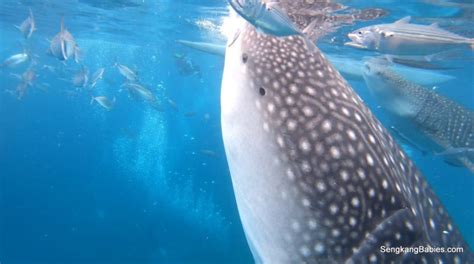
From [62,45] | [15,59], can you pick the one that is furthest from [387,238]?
[15,59]

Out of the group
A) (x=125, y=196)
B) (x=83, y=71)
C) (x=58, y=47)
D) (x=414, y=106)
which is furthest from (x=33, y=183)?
(x=414, y=106)

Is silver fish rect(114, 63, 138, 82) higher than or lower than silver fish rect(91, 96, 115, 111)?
higher

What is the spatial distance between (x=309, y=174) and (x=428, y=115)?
14.6 feet

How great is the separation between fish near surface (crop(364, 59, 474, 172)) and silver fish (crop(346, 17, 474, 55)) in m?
1.06

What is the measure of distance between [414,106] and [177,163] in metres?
25.6

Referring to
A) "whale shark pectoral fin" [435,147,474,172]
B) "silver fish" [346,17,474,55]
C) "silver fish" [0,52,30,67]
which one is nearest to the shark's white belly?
"silver fish" [346,17,474,55]

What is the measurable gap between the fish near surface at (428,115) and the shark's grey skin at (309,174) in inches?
152

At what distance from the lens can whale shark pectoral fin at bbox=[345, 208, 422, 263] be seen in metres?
1.80

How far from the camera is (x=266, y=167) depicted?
181cm

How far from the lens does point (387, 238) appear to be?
1810mm

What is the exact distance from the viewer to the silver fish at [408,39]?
14.2ft

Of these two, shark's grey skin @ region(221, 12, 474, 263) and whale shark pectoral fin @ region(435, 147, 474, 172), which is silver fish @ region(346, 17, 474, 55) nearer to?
whale shark pectoral fin @ region(435, 147, 474, 172)

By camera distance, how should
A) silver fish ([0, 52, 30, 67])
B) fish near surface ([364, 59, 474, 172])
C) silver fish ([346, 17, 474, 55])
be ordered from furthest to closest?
silver fish ([0, 52, 30, 67]) < fish near surface ([364, 59, 474, 172]) < silver fish ([346, 17, 474, 55])

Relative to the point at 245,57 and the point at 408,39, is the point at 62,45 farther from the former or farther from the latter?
the point at 245,57
